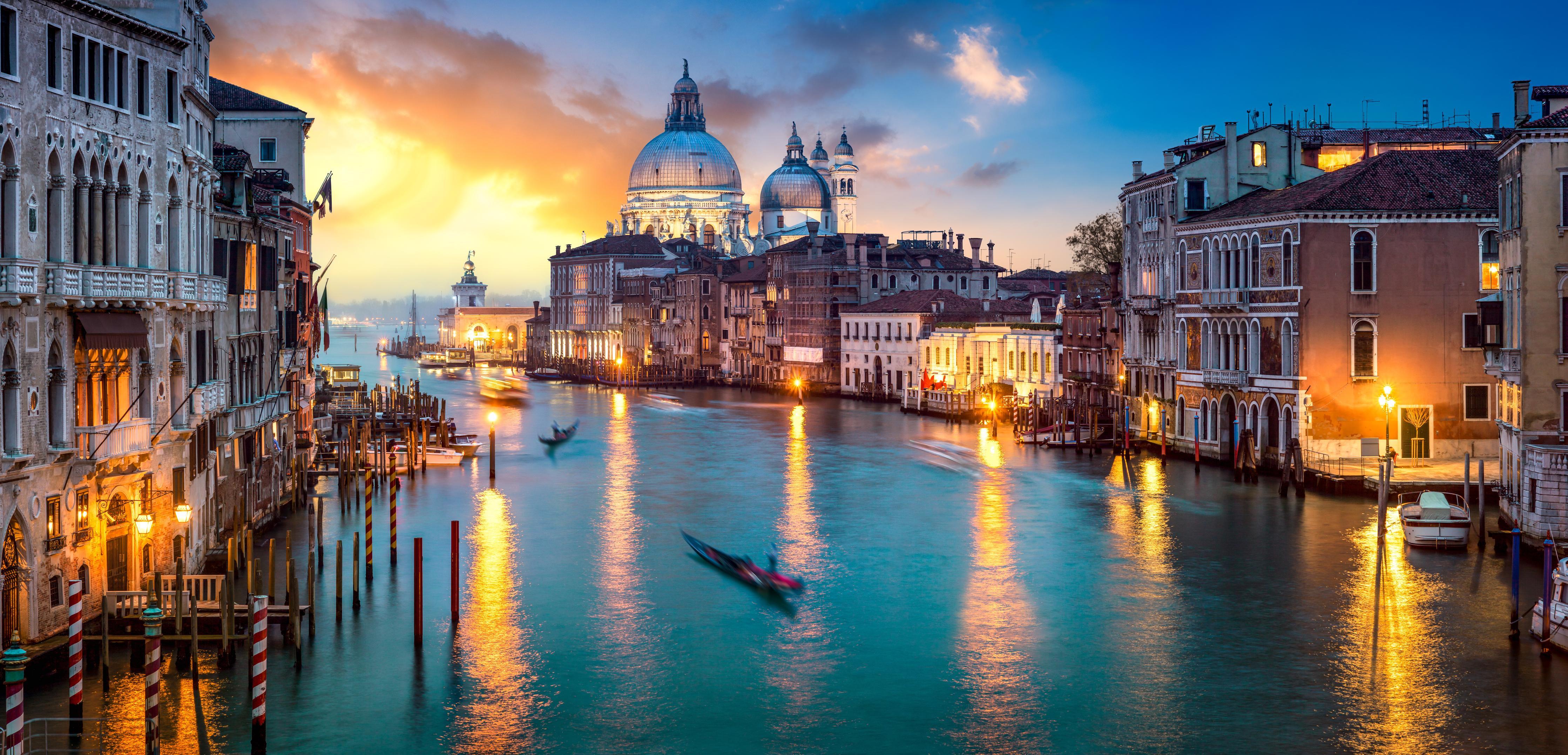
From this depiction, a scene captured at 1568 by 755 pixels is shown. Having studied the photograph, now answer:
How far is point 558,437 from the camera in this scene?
52.9 meters

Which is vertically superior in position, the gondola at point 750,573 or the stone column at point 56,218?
the stone column at point 56,218

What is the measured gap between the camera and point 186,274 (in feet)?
66.7

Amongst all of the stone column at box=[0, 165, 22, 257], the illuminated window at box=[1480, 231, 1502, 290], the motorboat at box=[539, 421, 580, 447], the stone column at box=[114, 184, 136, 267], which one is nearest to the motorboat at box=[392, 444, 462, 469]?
the motorboat at box=[539, 421, 580, 447]

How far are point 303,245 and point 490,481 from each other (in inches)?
302

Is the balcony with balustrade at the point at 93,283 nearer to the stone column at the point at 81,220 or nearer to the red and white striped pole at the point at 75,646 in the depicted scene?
the stone column at the point at 81,220

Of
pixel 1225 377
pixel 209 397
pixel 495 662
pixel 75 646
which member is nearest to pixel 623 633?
pixel 495 662

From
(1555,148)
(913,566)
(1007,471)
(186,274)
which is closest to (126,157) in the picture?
(186,274)

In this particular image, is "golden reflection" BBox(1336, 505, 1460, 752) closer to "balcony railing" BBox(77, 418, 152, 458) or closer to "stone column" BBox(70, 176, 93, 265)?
"balcony railing" BBox(77, 418, 152, 458)

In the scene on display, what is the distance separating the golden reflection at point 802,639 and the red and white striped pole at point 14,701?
744 centimetres

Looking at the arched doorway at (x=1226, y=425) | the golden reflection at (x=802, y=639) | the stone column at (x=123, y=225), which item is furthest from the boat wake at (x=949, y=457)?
the stone column at (x=123, y=225)

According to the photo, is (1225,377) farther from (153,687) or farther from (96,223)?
(153,687)

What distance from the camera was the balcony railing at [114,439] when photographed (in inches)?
700

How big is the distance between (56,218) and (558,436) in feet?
119

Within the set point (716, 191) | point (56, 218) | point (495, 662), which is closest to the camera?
point (56, 218)
